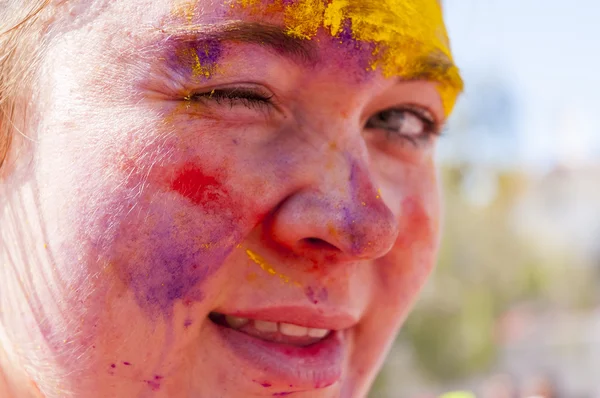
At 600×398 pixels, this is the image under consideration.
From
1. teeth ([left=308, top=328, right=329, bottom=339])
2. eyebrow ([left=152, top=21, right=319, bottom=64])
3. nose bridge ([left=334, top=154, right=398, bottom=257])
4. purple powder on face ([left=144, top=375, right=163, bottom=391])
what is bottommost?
purple powder on face ([left=144, top=375, right=163, bottom=391])

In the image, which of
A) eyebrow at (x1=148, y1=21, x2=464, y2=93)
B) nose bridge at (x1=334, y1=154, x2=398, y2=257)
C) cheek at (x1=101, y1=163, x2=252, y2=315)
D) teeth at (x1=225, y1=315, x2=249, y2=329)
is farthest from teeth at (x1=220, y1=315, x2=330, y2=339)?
eyebrow at (x1=148, y1=21, x2=464, y2=93)

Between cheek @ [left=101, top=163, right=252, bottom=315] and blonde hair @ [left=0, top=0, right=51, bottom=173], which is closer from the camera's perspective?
cheek @ [left=101, top=163, right=252, bottom=315]

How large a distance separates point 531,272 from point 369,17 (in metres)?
26.0

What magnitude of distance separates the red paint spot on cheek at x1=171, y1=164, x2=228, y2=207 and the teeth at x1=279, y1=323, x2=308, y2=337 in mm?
318

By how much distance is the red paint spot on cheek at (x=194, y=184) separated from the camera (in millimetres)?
1145

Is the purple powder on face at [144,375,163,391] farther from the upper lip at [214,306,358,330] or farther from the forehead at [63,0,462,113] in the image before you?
the forehead at [63,0,462,113]

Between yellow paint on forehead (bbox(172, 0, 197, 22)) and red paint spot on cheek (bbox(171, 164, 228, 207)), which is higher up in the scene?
yellow paint on forehead (bbox(172, 0, 197, 22))

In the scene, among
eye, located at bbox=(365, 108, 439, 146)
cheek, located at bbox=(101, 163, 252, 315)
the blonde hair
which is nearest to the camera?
cheek, located at bbox=(101, 163, 252, 315)

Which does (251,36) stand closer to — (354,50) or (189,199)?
(354,50)

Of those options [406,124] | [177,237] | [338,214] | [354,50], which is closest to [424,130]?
[406,124]

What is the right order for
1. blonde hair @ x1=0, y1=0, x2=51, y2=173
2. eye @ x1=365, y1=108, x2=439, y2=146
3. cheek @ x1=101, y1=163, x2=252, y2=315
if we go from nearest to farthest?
1. cheek @ x1=101, y1=163, x2=252, y2=315
2. blonde hair @ x1=0, y1=0, x2=51, y2=173
3. eye @ x1=365, y1=108, x2=439, y2=146

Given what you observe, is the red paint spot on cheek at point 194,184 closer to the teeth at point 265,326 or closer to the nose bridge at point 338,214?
the nose bridge at point 338,214

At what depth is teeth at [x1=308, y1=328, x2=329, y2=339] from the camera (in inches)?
51.9

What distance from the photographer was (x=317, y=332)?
1326 millimetres
